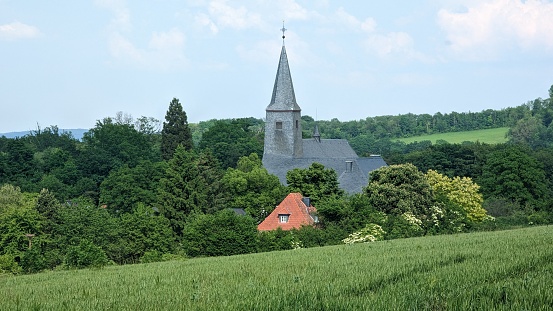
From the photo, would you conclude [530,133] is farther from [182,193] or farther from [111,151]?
[182,193]

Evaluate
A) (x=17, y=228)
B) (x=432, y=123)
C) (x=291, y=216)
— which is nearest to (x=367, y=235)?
(x=291, y=216)

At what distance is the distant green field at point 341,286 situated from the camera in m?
12.2

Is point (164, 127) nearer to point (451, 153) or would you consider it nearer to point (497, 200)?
point (451, 153)

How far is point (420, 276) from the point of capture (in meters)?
15.9

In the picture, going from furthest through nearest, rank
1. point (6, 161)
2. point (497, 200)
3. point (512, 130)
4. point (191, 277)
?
point (512, 130) → point (6, 161) → point (497, 200) → point (191, 277)

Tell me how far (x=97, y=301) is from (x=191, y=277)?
505 centimetres

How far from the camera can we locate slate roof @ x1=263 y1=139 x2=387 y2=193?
2997 inches

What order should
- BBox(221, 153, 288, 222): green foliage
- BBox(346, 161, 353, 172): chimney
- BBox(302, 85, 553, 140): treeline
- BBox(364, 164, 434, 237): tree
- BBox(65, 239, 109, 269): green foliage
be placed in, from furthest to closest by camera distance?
BBox(302, 85, 553, 140): treeline → BBox(346, 161, 353, 172): chimney → BBox(221, 153, 288, 222): green foliage → BBox(364, 164, 434, 237): tree → BBox(65, 239, 109, 269): green foliage

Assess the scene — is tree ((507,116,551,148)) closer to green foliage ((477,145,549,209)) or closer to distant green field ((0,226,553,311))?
green foliage ((477,145,549,209))

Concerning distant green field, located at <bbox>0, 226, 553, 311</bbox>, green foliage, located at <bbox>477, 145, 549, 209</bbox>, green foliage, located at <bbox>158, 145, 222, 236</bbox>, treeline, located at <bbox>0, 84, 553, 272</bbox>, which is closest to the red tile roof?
treeline, located at <bbox>0, 84, 553, 272</bbox>

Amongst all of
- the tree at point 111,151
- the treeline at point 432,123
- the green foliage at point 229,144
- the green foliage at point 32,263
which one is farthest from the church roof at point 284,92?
the treeline at point 432,123

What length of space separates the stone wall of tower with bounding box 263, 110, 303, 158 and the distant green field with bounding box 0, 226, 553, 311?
5972cm

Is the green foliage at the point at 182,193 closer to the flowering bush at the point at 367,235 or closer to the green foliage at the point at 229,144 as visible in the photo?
the flowering bush at the point at 367,235

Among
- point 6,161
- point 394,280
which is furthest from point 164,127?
point 394,280
